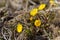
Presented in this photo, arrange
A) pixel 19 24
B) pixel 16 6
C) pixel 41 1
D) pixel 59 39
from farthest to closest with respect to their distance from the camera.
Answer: pixel 41 1, pixel 16 6, pixel 19 24, pixel 59 39

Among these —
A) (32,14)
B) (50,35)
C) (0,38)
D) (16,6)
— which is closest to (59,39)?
(50,35)

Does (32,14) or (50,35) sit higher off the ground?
(32,14)

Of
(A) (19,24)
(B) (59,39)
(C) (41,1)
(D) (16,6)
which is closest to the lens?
(B) (59,39)

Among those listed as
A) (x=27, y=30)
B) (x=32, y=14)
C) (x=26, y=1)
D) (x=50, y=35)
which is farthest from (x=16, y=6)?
(x=50, y=35)

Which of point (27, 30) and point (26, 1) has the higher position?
point (26, 1)

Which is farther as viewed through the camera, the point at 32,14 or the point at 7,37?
the point at 32,14

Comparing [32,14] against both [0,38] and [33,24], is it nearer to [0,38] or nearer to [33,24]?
[33,24]

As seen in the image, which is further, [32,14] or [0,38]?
[32,14]

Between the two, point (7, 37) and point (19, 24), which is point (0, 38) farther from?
point (19, 24)
